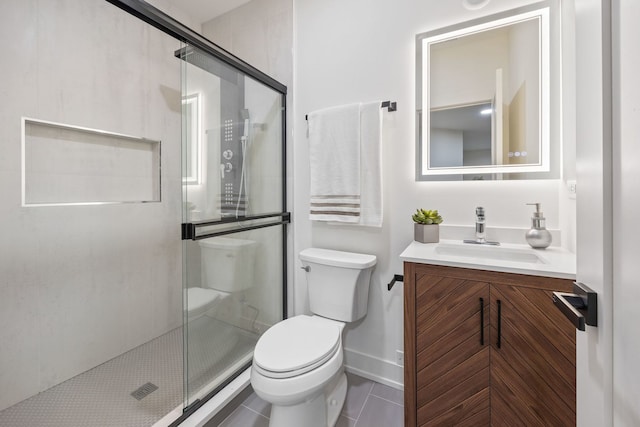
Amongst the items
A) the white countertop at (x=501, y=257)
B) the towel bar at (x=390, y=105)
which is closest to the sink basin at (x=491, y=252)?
the white countertop at (x=501, y=257)

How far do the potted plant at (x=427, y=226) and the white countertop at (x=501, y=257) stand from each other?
1.3 inches

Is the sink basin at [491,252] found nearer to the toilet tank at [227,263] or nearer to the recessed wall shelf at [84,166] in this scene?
the toilet tank at [227,263]

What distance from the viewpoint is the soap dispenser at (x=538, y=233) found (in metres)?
1.23

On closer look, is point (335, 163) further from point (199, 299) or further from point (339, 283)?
point (199, 299)

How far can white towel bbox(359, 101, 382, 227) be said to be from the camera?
156 cm

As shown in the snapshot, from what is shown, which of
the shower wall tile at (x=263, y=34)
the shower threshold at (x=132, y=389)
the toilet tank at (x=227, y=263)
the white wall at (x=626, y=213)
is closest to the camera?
the white wall at (x=626, y=213)

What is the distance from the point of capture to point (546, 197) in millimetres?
1307

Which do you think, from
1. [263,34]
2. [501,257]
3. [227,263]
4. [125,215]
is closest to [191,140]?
[227,263]

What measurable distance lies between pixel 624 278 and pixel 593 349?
0.17 meters

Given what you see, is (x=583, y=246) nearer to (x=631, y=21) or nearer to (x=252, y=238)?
(x=631, y=21)

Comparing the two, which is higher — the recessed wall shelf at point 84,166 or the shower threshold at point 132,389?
the recessed wall shelf at point 84,166

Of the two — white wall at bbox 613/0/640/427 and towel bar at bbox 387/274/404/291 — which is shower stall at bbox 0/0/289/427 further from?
white wall at bbox 613/0/640/427

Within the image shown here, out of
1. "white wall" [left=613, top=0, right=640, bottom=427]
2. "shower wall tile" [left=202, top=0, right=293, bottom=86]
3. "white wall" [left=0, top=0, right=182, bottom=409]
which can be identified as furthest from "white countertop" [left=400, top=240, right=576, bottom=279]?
"white wall" [left=0, top=0, right=182, bottom=409]

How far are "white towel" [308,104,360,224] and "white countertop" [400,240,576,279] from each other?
469 millimetres
